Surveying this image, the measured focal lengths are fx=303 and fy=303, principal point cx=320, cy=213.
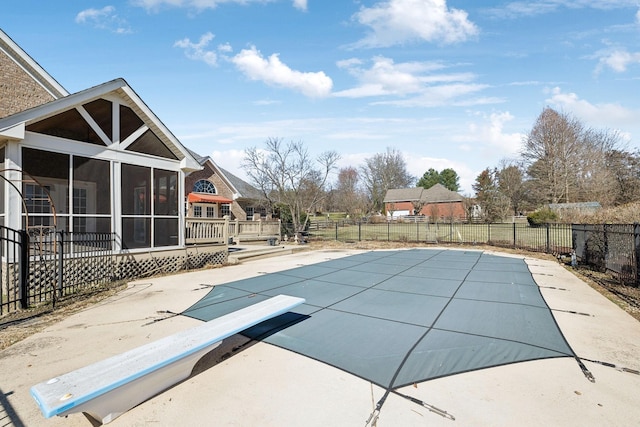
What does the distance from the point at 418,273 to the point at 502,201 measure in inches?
1167

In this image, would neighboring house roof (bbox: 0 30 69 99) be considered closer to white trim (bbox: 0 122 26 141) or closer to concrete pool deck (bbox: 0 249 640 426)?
white trim (bbox: 0 122 26 141)

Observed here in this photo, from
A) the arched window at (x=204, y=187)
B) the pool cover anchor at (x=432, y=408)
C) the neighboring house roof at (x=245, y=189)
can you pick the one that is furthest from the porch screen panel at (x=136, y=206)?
the neighboring house roof at (x=245, y=189)

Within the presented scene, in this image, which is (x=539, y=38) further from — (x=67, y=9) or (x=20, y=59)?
(x=20, y=59)

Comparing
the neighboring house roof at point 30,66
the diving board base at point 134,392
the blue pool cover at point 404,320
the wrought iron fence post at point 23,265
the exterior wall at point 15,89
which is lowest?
the blue pool cover at point 404,320

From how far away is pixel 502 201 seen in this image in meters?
33.1

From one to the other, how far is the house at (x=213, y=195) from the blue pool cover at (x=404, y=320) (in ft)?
46.0

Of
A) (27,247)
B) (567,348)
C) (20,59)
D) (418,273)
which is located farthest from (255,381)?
(20,59)

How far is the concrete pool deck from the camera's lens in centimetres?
250

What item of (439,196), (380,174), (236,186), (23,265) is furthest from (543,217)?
(380,174)

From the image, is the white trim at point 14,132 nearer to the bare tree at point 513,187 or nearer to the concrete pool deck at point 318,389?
the concrete pool deck at point 318,389

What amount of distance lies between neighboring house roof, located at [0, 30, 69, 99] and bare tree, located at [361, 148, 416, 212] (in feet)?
151

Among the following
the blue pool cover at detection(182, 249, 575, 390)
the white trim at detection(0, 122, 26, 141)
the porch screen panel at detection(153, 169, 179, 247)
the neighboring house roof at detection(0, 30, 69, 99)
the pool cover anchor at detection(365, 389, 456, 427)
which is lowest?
the blue pool cover at detection(182, 249, 575, 390)

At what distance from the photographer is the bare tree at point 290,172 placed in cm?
2259


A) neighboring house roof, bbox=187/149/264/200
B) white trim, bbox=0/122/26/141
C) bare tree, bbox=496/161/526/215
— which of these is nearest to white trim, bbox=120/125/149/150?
white trim, bbox=0/122/26/141
